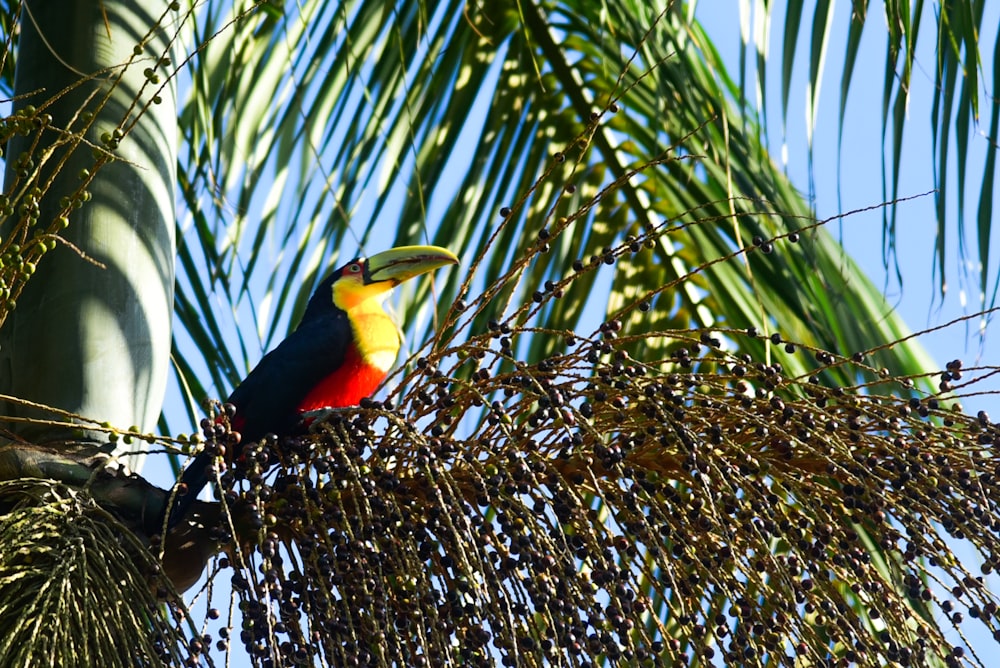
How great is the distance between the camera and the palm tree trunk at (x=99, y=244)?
1.63 metres

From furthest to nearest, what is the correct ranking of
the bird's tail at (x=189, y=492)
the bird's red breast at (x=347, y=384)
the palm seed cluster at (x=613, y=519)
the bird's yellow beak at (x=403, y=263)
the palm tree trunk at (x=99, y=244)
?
the bird's yellow beak at (x=403, y=263) < the bird's red breast at (x=347, y=384) < the palm tree trunk at (x=99, y=244) < the bird's tail at (x=189, y=492) < the palm seed cluster at (x=613, y=519)

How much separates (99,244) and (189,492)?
35 cm

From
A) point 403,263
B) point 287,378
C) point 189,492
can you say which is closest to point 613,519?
point 189,492

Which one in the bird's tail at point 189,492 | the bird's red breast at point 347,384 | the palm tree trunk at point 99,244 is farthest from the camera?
the bird's red breast at point 347,384

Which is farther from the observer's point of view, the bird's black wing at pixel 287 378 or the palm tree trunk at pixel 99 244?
the bird's black wing at pixel 287 378

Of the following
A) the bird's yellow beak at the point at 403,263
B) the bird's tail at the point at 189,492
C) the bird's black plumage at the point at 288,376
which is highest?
the bird's yellow beak at the point at 403,263

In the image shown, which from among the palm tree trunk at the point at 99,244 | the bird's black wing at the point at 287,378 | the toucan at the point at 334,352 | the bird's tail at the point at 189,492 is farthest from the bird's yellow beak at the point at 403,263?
the bird's tail at the point at 189,492

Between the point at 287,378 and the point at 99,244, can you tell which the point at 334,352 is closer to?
the point at 287,378

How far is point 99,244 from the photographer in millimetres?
1711

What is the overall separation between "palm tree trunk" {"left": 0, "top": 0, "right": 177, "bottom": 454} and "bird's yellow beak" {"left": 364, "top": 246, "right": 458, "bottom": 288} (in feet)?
1.56

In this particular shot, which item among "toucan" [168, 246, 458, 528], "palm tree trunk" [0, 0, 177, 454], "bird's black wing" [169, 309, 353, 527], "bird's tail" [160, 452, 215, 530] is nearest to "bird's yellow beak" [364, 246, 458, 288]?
"toucan" [168, 246, 458, 528]

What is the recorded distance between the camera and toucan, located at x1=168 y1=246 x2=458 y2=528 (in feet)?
6.37

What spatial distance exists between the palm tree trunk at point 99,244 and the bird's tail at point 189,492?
12cm

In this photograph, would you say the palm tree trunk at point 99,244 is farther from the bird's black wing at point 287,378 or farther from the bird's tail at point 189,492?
the bird's black wing at point 287,378
